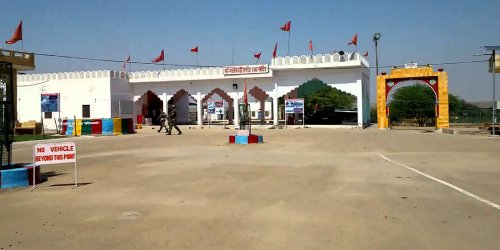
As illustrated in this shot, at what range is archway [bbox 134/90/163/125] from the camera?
4222cm

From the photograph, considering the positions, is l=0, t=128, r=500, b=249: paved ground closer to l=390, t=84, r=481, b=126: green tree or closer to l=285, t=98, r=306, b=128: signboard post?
l=285, t=98, r=306, b=128: signboard post

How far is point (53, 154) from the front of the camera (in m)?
8.28

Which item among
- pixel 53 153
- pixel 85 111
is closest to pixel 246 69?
pixel 85 111

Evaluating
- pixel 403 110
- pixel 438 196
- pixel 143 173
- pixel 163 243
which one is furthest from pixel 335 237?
pixel 403 110

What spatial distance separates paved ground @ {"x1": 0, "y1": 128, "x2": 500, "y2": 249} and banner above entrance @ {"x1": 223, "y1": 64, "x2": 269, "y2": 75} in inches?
983

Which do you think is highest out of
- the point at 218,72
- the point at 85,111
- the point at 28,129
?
the point at 218,72

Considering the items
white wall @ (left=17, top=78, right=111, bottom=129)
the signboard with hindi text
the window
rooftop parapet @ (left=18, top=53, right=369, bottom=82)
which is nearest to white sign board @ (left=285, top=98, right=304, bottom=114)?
rooftop parapet @ (left=18, top=53, right=369, bottom=82)

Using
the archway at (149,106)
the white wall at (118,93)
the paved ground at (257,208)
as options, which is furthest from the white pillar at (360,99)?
the paved ground at (257,208)

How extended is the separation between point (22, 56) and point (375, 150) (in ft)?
90.8

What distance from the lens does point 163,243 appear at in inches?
176

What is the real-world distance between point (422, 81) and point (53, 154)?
28.3 metres

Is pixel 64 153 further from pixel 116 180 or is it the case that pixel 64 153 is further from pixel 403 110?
pixel 403 110

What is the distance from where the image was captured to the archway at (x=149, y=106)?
1662 inches

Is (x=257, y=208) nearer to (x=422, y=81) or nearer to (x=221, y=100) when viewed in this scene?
(x=422, y=81)
